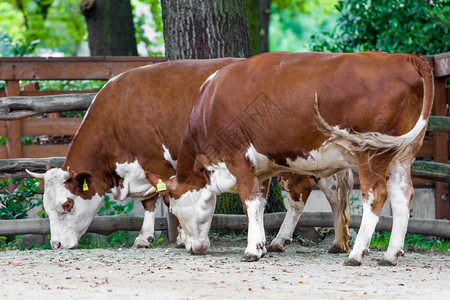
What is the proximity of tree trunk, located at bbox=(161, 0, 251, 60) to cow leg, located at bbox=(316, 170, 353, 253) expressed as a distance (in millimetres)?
1769

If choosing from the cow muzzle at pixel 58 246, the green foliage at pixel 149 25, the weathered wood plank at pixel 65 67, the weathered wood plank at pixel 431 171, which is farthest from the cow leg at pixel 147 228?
the green foliage at pixel 149 25

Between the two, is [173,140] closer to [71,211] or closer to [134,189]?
[134,189]

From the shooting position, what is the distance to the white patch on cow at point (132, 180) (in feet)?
22.7

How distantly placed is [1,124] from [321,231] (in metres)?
3.71

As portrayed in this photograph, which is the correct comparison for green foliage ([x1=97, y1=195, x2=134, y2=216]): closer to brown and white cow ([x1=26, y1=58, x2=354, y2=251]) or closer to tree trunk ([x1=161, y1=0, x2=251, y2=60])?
brown and white cow ([x1=26, y1=58, x2=354, y2=251])

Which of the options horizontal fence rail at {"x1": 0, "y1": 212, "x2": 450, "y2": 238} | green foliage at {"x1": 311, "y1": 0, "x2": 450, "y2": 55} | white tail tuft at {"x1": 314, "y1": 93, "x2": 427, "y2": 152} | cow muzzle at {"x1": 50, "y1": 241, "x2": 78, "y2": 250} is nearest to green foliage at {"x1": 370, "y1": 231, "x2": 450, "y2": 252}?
horizontal fence rail at {"x1": 0, "y1": 212, "x2": 450, "y2": 238}

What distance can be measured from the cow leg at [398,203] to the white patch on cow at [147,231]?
2.52 metres

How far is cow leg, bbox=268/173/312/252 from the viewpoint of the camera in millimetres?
6562

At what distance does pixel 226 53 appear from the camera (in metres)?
7.45

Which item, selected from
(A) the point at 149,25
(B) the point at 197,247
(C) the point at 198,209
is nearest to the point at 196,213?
(C) the point at 198,209

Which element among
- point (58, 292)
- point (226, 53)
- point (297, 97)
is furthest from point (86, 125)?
point (58, 292)

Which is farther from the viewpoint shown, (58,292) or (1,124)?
(1,124)

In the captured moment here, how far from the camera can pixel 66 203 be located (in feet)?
22.4

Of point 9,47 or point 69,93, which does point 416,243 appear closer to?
point 69,93
